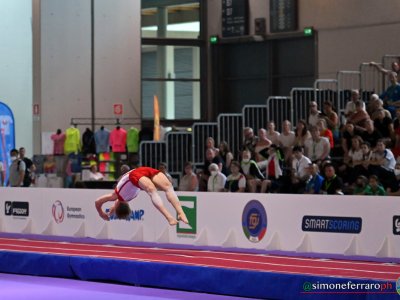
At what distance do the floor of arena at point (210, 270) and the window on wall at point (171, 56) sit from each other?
14.0 metres

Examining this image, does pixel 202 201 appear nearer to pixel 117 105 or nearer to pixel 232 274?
pixel 232 274

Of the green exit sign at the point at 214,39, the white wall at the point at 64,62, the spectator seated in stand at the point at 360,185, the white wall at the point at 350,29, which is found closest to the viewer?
the spectator seated in stand at the point at 360,185

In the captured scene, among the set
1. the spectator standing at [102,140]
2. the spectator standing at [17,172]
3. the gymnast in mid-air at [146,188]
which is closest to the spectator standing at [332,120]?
the gymnast in mid-air at [146,188]

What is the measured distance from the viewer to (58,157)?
95.8ft

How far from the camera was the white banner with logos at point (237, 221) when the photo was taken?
14602 mm

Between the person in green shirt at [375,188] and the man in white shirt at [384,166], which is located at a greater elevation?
the man in white shirt at [384,166]

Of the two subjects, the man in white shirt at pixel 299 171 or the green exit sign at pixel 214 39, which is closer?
the man in white shirt at pixel 299 171

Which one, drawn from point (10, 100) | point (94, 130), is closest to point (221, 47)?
point (94, 130)

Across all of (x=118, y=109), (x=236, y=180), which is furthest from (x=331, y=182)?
(x=118, y=109)

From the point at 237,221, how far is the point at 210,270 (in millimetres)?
3374

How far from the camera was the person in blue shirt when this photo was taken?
1822cm

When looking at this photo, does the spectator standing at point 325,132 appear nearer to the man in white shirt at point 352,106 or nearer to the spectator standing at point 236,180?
the man in white shirt at point 352,106

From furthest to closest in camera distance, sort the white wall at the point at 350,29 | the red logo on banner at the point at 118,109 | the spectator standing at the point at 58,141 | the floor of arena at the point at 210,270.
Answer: the red logo on banner at the point at 118,109
the spectator standing at the point at 58,141
the white wall at the point at 350,29
the floor of arena at the point at 210,270

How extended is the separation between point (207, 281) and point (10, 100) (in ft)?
59.8
